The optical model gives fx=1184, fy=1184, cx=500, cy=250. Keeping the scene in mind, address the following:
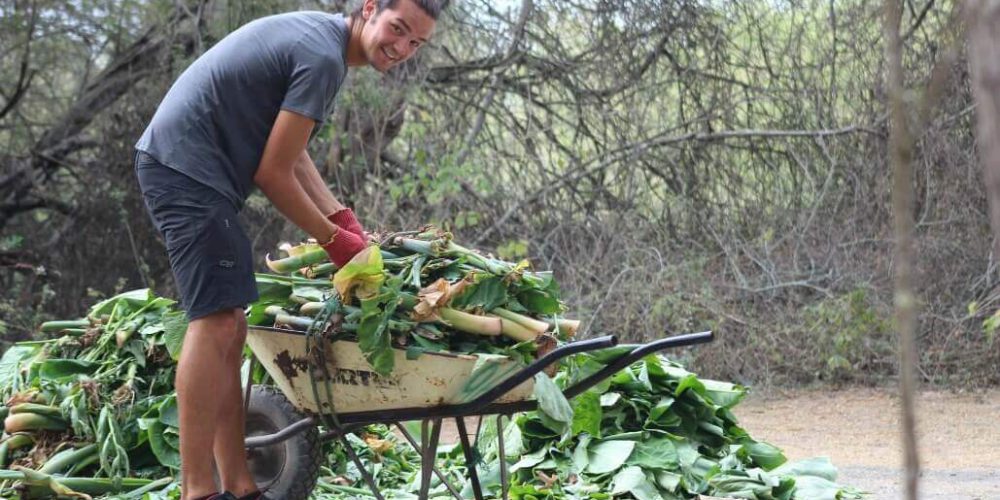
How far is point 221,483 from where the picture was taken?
3207 millimetres

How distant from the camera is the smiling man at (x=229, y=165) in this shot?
2.93 m

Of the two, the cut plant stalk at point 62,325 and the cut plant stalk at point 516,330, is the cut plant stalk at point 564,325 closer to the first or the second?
the cut plant stalk at point 516,330

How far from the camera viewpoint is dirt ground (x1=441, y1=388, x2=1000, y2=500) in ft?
15.5

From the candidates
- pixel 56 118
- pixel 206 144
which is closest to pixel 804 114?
pixel 56 118

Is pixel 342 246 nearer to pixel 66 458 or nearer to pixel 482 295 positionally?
pixel 482 295

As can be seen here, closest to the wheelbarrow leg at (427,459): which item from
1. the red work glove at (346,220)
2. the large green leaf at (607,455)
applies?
the red work glove at (346,220)

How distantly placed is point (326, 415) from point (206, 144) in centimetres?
77

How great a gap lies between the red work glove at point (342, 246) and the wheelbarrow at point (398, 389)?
214 mm

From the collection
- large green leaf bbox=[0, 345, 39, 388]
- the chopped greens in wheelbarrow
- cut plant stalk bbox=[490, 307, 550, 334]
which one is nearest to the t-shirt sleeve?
the chopped greens in wheelbarrow

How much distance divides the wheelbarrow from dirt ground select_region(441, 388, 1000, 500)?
1917 mm

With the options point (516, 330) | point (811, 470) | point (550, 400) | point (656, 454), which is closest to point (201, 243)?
point (516, 330)

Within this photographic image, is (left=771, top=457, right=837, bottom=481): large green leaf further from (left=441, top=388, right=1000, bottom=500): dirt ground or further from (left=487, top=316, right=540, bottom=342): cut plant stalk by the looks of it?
(left=487, top=316, right=540, bottom=342): cut plant stalk

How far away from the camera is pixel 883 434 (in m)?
6.10

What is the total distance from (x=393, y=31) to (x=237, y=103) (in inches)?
17.7
